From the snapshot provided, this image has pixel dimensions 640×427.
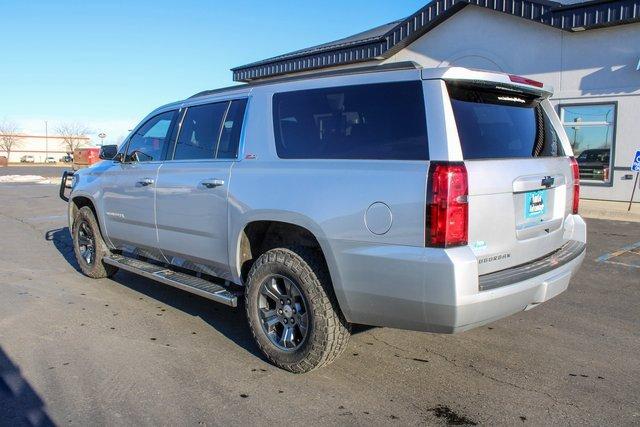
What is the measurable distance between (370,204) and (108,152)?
4.08 metres

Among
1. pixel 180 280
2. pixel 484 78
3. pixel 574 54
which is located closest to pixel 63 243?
pixel 180 280

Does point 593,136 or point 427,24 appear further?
point 427,24

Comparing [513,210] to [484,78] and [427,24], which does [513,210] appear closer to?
[484,78]

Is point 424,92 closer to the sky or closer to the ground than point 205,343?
closer to the sky

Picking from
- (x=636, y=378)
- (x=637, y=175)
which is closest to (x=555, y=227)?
(x=636, y=378)

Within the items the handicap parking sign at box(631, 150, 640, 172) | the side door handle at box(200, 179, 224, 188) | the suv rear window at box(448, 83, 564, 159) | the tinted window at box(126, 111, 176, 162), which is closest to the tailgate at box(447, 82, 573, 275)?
the suv rear window at box(448, 83, 564, 159)

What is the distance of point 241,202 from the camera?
418 cm

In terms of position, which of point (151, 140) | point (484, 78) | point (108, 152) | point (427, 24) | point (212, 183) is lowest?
point (212, 183)

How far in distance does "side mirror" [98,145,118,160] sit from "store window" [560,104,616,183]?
38.4ft

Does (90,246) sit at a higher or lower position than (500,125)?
lower

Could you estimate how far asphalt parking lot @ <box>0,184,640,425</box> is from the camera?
3.35 metres

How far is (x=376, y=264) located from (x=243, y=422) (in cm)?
123

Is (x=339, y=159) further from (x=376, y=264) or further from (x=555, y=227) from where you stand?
(x=555, y=227)

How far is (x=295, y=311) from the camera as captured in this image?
3.94 meters
